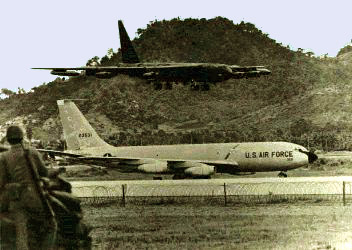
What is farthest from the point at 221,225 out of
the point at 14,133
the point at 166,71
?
the point at 166,71

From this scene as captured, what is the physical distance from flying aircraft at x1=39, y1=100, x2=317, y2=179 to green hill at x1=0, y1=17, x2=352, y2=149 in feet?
82.7

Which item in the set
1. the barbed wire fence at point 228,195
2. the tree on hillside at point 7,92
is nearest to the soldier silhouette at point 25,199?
the barbed wire fence at point 228,195

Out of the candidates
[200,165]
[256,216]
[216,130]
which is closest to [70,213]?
[256,216]

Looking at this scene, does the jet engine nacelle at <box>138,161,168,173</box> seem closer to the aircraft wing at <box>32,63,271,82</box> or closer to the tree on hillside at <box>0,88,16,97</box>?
the aircraft wing at <box>32,63,271,82</box>

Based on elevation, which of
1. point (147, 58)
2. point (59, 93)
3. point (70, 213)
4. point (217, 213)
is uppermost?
point (147, 58)

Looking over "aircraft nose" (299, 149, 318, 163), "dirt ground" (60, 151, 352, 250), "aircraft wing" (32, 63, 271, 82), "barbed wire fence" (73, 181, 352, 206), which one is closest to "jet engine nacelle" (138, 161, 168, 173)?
"aircraft nose" (299, 149, 318, 163)

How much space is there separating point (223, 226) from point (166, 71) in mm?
19759

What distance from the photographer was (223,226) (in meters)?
17.2

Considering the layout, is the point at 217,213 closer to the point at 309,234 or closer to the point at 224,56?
the point at 309,234

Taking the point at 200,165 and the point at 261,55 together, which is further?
the point at 261,55

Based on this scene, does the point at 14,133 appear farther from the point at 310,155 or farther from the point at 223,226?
the point at 310,155

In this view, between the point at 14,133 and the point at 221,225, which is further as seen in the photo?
the point at 221,225

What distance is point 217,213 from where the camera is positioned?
20.5 m

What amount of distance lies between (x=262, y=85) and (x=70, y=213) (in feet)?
385
